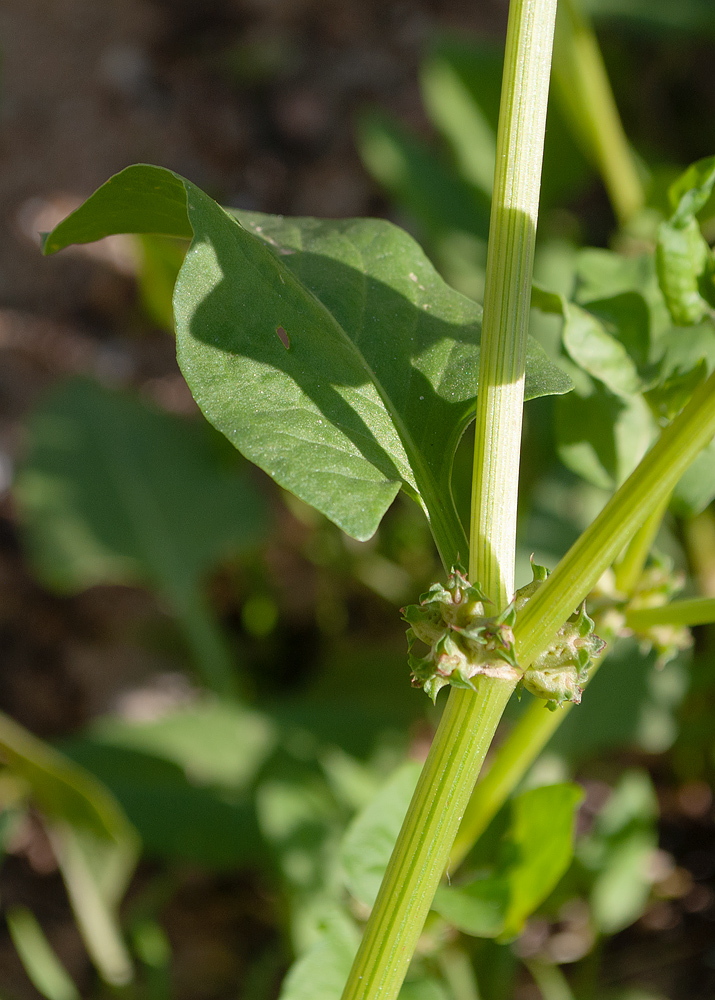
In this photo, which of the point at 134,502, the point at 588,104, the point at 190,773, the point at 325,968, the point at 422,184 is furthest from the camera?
the point at 422,184

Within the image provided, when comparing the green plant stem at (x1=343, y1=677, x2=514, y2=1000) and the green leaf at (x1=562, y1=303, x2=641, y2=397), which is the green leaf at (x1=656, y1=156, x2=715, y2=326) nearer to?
the green leaf at (x1=562, y1=303, x2=641, y2=397)

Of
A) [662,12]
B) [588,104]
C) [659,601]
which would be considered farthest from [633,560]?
[662,12]

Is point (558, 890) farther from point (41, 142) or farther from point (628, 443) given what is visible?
point (41, 142)

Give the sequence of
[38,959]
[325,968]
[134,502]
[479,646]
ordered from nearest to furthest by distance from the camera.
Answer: [479,646]
[325,968]
[38,959]
[134,502]

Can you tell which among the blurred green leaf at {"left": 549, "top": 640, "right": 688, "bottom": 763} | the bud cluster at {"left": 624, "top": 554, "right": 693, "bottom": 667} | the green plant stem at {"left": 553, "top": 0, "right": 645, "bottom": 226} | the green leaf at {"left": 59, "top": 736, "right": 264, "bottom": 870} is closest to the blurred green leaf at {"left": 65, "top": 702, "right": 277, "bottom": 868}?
the green leaf at {"left": 59, "top": 736, "right": 264, "bottom": 870}

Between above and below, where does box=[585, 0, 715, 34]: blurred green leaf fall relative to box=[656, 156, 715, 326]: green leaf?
above

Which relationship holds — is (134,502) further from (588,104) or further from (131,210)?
(131,210)
